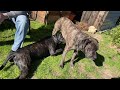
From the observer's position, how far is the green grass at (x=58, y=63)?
6.38 meters

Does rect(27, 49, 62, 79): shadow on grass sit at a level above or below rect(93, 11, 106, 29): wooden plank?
below

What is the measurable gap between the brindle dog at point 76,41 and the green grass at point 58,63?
0.35 meters

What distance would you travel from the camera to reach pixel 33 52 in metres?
6.46

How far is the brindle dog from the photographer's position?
6.07 metres

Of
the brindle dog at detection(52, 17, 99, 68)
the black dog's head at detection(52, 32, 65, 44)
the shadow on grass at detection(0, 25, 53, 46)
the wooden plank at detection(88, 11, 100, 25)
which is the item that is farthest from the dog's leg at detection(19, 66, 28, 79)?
the wooden plank at detection(88, 11, 100, 25)

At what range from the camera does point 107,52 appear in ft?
27.5

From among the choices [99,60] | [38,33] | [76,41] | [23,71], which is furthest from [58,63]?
[38,33]

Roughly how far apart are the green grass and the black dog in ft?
0.86

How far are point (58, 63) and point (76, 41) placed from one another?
113 centimetres

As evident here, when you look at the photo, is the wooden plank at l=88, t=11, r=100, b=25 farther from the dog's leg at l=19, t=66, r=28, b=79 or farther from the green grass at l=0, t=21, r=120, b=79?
the dog's leg at l=19, t=66, r=28, b=79
